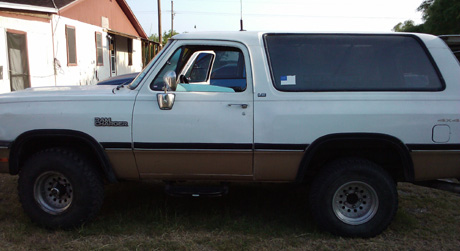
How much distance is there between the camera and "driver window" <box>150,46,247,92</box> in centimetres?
394

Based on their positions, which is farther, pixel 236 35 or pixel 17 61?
pixel 17 61

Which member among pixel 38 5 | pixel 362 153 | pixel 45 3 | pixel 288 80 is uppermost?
pixel 45 3

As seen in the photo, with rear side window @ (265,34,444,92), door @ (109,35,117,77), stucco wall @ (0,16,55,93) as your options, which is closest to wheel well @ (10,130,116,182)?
rear side window @ (265,34,444,92)

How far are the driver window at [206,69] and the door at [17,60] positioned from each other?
808 centimetres

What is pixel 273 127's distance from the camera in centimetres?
370

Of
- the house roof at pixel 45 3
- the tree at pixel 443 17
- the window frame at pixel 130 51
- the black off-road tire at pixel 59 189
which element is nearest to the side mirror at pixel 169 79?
the black off-road tire at pixel 59 189

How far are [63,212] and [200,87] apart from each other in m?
1.77

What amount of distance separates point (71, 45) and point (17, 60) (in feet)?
12.8

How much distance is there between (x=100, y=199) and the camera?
13.0 feet

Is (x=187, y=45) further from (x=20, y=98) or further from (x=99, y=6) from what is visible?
(x=99, y=6)

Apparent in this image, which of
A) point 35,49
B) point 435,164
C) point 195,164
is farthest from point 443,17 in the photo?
point 195,164

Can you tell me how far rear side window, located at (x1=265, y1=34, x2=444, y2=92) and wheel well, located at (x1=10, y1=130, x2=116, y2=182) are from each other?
176 centimetres

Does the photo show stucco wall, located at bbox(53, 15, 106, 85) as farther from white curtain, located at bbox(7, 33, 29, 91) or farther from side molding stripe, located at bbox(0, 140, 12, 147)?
side molding stripe, located at bbox(0, 140, 12, 147)

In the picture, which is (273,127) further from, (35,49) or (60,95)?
(35,49)
